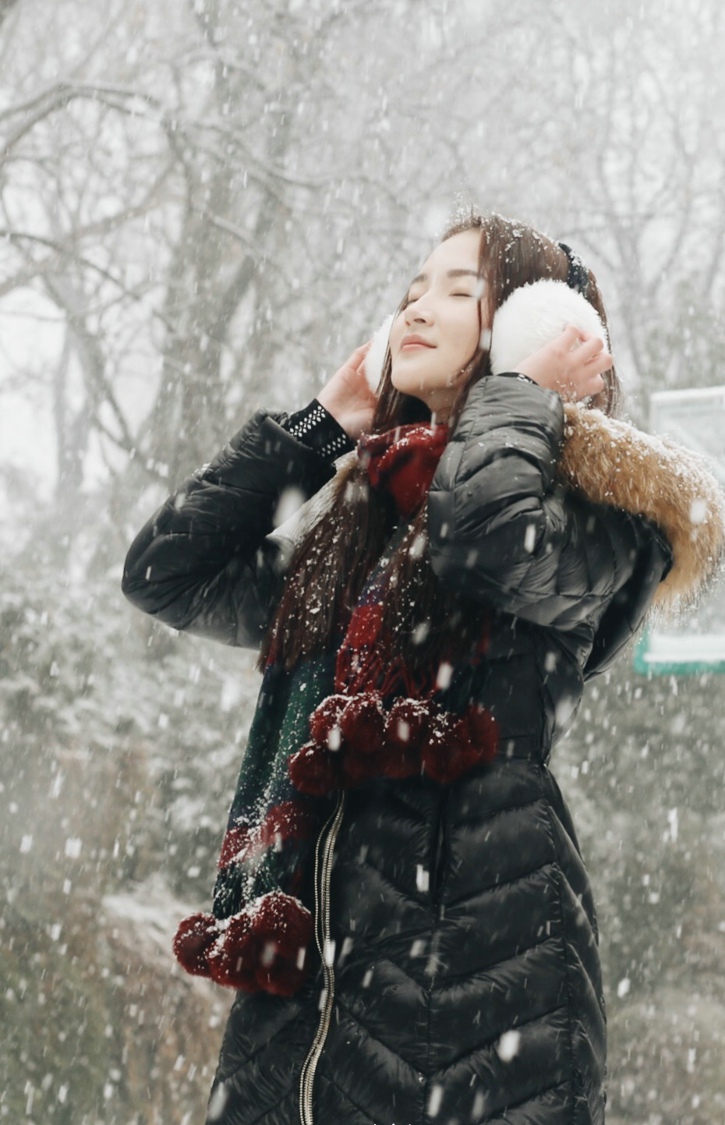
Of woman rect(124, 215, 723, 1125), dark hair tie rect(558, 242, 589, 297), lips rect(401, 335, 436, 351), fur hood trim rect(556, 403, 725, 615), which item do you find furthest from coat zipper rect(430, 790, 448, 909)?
dark hair tie rect(558, 242, 589, 297)

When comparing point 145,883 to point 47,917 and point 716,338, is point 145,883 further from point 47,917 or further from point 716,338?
point 716,338

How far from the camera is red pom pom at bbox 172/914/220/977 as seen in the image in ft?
4.98

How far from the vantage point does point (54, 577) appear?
7.08 metres

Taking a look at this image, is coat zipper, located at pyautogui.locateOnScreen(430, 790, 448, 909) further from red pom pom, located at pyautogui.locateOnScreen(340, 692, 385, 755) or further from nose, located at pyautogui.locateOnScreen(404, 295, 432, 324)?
nose, located at pyautogui.locateOnScreen(404, 295, 432, 324)

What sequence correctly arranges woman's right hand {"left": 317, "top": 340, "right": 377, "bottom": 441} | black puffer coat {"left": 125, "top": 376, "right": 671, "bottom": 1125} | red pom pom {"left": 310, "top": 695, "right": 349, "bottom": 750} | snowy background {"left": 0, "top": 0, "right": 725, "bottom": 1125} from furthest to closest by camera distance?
snowy background {"left": 0, "top": 0, "right": 725, "bottom": 1125} < woman's right hand {"left": 317, "top": 340, "right": 377, "bottom": 441} < red pom pom {"left": 310, "top": 695, "right": 349, "bottom": 750} < black puffer coat {"left": 125, "top": 376, "right": 671, "bottom": 1125}

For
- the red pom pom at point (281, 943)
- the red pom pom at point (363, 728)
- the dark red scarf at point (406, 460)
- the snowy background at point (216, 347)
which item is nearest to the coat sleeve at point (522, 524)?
the dark red scarf at point (406, 460)

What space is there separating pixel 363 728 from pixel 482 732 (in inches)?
6.1

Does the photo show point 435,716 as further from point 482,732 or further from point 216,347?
point 216,347

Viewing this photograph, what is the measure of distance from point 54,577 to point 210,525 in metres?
5.52

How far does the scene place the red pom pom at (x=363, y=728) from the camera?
144 cm

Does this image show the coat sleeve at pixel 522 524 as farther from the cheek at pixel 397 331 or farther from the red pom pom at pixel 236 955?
the red pom pom at pixel 236 955

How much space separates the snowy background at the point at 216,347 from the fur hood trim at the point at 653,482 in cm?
478

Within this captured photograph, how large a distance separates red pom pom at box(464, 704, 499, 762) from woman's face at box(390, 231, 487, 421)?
61 cm

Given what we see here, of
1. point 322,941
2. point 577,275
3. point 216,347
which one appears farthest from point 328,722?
point 216,347
